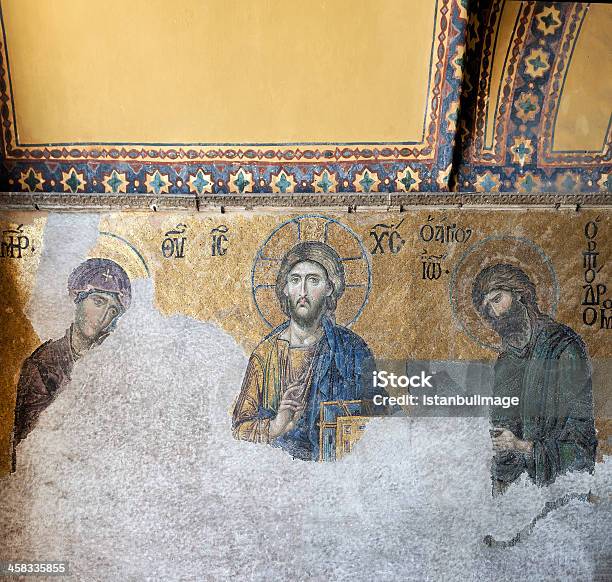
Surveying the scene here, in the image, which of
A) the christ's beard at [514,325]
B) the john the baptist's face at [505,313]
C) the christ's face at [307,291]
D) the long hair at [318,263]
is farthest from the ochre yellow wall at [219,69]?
the christ's beard at [514,325]

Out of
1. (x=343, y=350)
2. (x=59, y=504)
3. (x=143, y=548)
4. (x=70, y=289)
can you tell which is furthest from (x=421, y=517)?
Result: (x=70, y=289)

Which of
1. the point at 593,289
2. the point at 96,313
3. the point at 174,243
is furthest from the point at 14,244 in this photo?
the point at 593,289

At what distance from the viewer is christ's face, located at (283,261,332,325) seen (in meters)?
5.25

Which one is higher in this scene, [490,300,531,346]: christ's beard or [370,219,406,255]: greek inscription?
[370,219,406,255]: greek inscription

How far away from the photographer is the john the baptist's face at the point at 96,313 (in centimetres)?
520

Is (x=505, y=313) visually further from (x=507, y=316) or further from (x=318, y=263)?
(x=318, y=263)

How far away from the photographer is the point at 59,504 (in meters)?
5.00

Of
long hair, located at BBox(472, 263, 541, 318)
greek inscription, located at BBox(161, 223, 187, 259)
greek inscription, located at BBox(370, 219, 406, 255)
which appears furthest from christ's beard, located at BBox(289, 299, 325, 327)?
long hair, located at BBox(472, 263, 541, 318)

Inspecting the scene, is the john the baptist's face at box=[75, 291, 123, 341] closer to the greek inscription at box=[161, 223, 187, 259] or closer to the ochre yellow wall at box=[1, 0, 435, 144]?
the greek inscription at box=[161, 223, 187, 259]

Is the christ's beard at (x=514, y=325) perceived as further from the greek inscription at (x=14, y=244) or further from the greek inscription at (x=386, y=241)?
the greek inscription at (x=14, y=244)

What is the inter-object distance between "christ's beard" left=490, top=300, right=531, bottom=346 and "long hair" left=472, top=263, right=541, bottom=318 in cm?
5

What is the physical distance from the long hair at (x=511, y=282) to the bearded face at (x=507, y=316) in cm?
3

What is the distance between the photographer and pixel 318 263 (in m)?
5.27

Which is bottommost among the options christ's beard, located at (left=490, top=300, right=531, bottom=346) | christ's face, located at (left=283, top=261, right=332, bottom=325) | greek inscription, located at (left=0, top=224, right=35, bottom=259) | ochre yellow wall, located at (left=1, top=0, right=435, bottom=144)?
christ's beard, located at (left=490, top=300, right=531, bottom=346)
